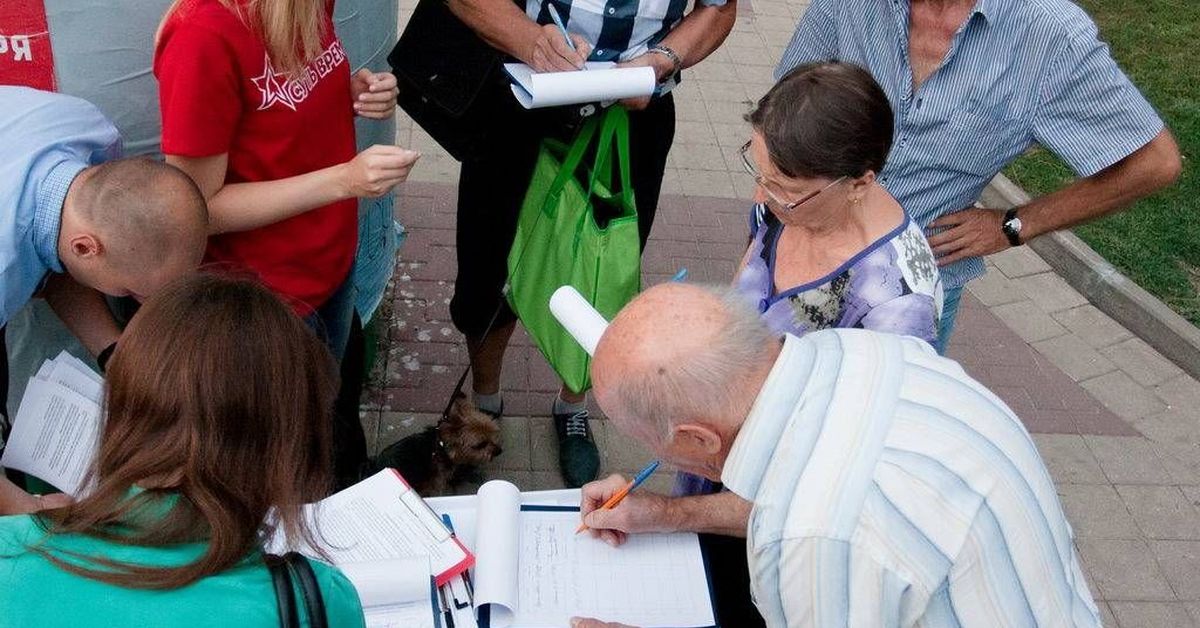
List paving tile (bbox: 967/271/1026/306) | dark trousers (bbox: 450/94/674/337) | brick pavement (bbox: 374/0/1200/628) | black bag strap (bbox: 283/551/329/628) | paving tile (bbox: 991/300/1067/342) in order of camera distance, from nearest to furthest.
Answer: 1. black bag strap (bbox: 283/551/329/628)
2. dark trousers (bbox: 450/94/674/337)
3. brick pavement (bbox: 374/0/1200/628)
4. paving tile (bbox: 991/300/1067/342)
5. paving tile (bbox: 967/271/1026/306)

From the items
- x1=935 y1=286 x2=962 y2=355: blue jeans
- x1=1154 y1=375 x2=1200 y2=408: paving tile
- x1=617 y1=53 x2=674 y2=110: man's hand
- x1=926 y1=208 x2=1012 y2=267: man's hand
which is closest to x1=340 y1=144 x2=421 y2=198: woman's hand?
x1=617 y1=53 x2=674 y2=110: man's hand

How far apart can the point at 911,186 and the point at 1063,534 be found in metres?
1.17

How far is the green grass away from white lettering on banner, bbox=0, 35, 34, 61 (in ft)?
14.6

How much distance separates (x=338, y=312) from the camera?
2.69 meters

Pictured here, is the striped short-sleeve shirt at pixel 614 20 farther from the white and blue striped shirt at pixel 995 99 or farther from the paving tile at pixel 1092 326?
the paving tile at pixel 1092 326

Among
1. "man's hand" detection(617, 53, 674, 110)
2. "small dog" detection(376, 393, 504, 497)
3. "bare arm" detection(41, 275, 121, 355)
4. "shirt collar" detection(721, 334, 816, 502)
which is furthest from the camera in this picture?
"small dog" detection(376, 393, 504, 497)

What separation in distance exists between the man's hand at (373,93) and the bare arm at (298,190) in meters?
0.25

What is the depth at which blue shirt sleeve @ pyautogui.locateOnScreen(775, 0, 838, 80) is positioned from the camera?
2.63 metres

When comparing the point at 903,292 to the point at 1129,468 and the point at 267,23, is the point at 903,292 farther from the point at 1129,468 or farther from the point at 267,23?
the point at 1129,468

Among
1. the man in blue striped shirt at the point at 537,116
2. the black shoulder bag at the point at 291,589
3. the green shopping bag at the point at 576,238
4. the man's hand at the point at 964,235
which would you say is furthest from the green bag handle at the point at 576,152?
the black shoulder bag at the point at 291,589

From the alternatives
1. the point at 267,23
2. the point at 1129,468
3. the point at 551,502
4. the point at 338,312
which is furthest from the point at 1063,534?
the point at 1129,468

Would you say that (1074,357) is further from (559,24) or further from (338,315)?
(338,315)

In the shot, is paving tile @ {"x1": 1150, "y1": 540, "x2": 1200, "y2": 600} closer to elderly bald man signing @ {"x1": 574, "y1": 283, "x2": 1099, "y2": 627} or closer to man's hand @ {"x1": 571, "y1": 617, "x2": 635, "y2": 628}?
elderly bald man signing @ {"x1": 574, "y1": 283, "x2": 1099, "y2": 627}

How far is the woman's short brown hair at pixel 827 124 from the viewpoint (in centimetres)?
193
